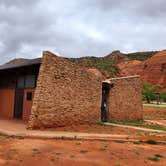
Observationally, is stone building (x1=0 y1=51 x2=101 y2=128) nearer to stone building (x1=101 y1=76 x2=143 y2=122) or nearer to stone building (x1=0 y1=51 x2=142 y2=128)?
stone building (x1=0 y1=51 x2=142 y2=128)

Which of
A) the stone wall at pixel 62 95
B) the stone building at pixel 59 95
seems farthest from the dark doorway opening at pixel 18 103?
the stone wall at pixel 62 95

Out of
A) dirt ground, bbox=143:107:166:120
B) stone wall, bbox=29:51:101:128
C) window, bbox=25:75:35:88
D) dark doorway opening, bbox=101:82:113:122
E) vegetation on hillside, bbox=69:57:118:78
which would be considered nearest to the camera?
stone wall, bbox=29:51:101:128

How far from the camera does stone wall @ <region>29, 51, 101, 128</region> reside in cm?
1341

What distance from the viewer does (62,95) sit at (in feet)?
47.9

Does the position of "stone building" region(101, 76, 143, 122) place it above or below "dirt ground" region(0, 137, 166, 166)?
above

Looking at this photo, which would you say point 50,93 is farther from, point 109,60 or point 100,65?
point 109,60

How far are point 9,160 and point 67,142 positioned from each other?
3458mm

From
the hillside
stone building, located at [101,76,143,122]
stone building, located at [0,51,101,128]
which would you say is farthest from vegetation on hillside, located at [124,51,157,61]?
stone building, located at [0,51,101,128]

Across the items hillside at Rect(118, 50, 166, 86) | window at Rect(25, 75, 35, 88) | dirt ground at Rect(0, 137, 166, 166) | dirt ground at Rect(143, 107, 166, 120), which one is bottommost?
dirt ground at Rect(0, 137, 166, 166)

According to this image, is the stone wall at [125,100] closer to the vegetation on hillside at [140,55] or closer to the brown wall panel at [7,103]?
the brown wall panel at [7,103]

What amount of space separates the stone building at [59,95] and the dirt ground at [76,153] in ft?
11.7

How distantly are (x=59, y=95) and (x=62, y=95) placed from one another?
9.5 inches

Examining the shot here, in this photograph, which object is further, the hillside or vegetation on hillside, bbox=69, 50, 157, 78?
the hillside

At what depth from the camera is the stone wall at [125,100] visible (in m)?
19.8
